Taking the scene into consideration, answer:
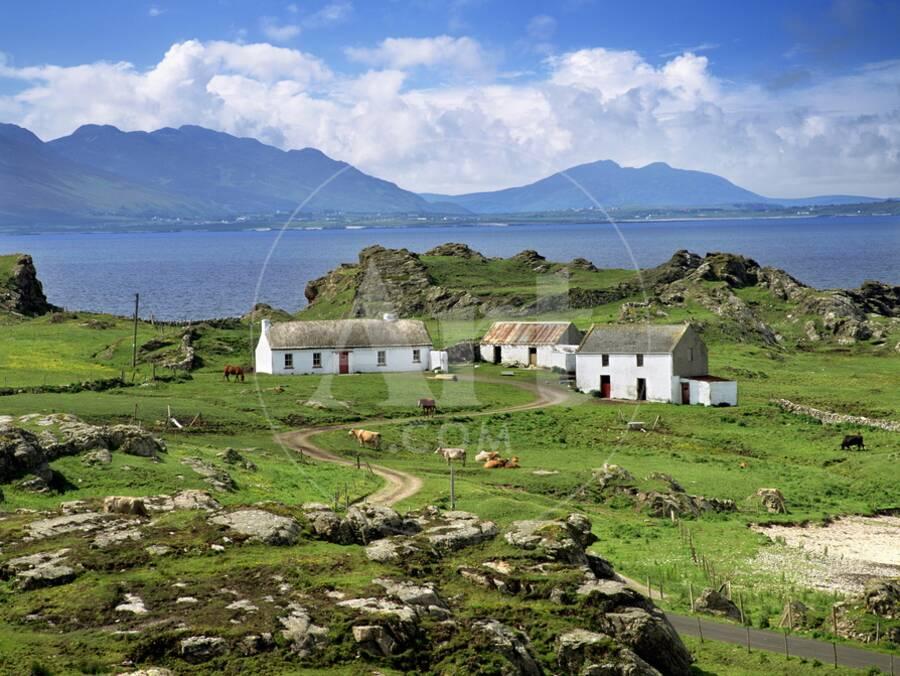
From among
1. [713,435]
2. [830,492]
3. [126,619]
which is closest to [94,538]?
[126,619]

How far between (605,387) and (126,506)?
53.9 m

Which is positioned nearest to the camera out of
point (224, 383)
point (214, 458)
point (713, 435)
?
point (214, 458)

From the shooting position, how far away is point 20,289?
126250 mm

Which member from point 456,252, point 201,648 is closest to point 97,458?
point 201,648

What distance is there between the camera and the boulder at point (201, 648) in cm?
2256

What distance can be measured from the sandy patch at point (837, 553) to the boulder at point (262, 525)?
65.2ft

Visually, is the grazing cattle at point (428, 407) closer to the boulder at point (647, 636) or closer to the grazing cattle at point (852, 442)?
the grazing cattle at point (852, 442)

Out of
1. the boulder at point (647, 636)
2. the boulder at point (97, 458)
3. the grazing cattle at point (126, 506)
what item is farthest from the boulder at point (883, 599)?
the boulder at point (97, 458)

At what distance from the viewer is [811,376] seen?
301 feet

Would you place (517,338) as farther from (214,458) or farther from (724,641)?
(724,641)

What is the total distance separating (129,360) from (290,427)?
29693 millimetres

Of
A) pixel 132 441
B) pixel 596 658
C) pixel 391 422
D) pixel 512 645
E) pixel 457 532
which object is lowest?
pixel 391 422

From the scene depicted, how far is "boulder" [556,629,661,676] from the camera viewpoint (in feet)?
82.3

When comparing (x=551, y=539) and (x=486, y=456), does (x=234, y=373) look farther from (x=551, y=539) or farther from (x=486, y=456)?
(x=551, y=539)
